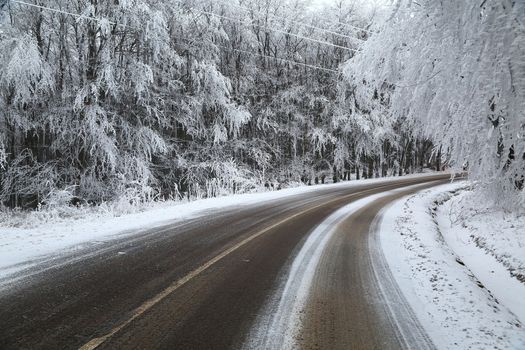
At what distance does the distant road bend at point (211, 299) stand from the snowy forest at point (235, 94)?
2725 millimetres

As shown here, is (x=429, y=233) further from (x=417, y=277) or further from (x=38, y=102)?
(x=38, y=102)

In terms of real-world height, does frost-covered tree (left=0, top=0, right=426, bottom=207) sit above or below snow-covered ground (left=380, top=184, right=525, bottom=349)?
above

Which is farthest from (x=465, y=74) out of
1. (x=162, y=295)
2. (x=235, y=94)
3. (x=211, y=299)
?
(x=235, y=94)

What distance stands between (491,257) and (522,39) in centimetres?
475

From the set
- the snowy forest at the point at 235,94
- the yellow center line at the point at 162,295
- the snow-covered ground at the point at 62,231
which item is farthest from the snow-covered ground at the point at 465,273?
the snow-covered ground at the point at 62,231

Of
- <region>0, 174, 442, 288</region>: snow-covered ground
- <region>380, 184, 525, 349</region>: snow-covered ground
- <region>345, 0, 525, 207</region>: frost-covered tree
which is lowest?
<region>380, 184, 525, 349</region>: snow-covered ground

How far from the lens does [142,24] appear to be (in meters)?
14.5

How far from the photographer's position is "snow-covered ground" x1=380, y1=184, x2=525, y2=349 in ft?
12.2

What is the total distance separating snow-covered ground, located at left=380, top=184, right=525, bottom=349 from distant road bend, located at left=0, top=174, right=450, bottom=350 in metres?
0.30

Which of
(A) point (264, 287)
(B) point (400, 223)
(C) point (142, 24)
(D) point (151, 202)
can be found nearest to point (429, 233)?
(B) point (400, 223)

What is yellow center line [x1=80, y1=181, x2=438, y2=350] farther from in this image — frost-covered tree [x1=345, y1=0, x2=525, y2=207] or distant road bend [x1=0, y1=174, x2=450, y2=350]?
frost-covered tree [x1=345, y1=0, x2=525, y2=207]

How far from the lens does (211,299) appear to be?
4.33m

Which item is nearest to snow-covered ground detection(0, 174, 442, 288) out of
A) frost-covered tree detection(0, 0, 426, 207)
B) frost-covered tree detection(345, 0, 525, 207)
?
frost-covered tree detection(0, 0, 426, 207)

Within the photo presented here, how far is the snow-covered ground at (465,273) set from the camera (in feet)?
12.2
